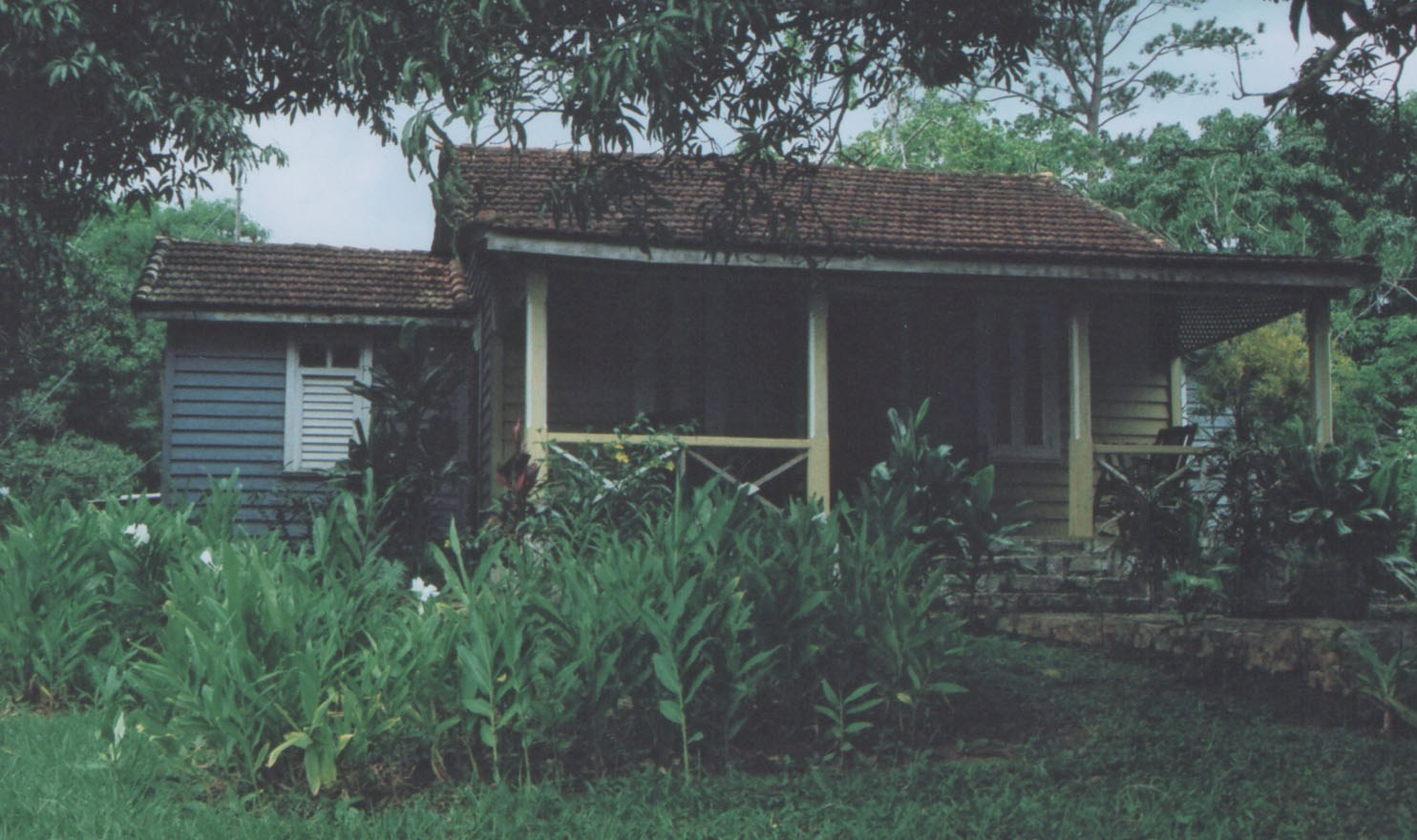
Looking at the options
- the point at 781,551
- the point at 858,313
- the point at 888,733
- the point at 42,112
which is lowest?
the point at 888,733

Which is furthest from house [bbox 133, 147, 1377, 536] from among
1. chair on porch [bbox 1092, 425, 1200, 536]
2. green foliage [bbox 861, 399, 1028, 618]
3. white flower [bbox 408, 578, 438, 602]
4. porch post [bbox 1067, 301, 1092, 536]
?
white flower [bbox 408, 578, 438, 602]

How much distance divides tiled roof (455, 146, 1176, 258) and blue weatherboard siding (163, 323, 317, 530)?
3.19 m

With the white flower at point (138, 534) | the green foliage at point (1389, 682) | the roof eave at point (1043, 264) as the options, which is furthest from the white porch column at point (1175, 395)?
the white flower at point (138, 534)

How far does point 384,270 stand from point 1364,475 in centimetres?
1085

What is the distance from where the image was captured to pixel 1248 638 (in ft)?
19.5

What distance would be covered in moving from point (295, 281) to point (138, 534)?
9134mm

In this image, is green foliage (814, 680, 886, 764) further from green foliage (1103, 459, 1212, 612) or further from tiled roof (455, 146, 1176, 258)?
tiled roof (455, 146, 1176, 258)

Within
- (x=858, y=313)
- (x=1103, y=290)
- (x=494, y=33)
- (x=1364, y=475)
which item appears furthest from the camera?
(x=858, y=313)

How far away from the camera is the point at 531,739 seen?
4.27 metres

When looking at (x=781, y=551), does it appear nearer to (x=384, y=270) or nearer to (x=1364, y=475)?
(x=1364, y=475)

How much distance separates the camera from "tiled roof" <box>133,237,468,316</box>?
1401 centimetres

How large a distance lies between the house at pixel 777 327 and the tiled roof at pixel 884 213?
1.9 inches

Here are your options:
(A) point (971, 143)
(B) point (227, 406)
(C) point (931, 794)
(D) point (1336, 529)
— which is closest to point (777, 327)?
(B) point (227, 406)

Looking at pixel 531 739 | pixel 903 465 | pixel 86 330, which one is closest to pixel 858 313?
pixel 903 465
